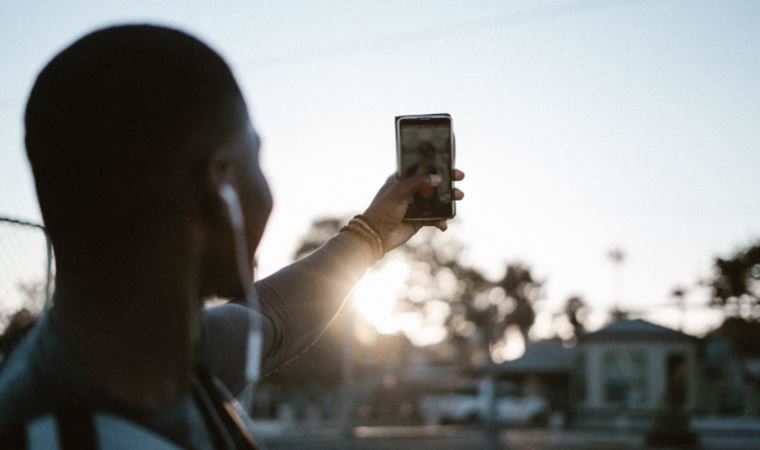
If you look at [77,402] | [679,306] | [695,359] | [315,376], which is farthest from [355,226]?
[315,376]

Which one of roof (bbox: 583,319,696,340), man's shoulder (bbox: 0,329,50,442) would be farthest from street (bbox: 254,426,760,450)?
man's shoulder (bbox: 0,329,50,442)

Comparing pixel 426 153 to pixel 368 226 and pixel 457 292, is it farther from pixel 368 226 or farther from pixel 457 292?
pixel 457 292

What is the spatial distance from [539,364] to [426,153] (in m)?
57.9

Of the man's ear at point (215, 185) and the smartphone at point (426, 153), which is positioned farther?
the smartphone at point (426, 153)

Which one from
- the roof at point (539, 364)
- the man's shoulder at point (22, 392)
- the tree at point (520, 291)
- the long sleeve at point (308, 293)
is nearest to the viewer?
the man's shoulder at point (22, 392)

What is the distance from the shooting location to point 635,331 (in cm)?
4028

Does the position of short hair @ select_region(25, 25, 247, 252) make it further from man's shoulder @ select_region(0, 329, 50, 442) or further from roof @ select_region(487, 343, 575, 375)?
roof @ select_region(487, 343, 575, 375)

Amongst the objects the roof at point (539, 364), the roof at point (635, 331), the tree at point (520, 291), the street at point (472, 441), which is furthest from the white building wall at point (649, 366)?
the tree at point (520, 291)

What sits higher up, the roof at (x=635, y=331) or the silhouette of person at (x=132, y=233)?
the silhouette of person at (x=132, y=233)

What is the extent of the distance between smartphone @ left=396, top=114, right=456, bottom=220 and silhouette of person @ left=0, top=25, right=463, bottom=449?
31.6 inches

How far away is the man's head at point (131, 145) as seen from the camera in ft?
3.29

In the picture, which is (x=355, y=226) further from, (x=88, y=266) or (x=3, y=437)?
(x=3, y=437)

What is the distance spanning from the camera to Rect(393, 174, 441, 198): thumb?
72.2 inches

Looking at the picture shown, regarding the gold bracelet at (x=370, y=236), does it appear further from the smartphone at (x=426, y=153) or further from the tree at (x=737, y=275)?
the tree at (x=737, y=275)
